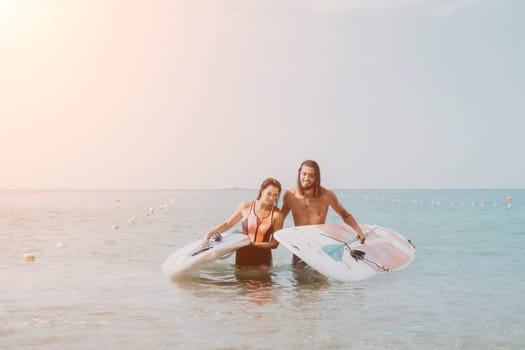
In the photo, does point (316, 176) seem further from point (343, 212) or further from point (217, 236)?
point (217, 236)

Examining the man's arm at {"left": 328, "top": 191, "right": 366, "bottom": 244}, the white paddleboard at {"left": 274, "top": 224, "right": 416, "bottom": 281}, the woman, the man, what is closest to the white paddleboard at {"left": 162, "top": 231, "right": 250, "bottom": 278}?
the woman

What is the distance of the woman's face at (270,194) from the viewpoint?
23.2 ft

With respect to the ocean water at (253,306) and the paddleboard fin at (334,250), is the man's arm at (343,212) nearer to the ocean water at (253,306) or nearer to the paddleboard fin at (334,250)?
the paddleboard fin at (334,250)

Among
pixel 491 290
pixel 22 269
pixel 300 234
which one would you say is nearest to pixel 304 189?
pixel 300 234

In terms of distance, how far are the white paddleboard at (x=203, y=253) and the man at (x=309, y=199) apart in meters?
0.73

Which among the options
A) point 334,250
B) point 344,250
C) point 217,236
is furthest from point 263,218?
point 344,250

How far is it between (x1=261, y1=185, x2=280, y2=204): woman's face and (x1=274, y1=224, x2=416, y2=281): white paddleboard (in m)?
0.38

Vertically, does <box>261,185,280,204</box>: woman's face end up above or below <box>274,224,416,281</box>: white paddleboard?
above

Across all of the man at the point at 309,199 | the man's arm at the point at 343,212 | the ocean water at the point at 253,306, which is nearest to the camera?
the ocean water at the point at 253,306

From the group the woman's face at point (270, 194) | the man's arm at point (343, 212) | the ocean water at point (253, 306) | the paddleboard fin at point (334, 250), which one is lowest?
the ocean water at point (253, 306)

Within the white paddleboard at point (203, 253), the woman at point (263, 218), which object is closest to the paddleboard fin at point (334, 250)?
the woman at point (263, 218)

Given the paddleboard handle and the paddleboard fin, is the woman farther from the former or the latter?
the paddleboard fin

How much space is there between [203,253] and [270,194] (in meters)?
1.04

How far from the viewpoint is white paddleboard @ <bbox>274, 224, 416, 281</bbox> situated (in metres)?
7.00
